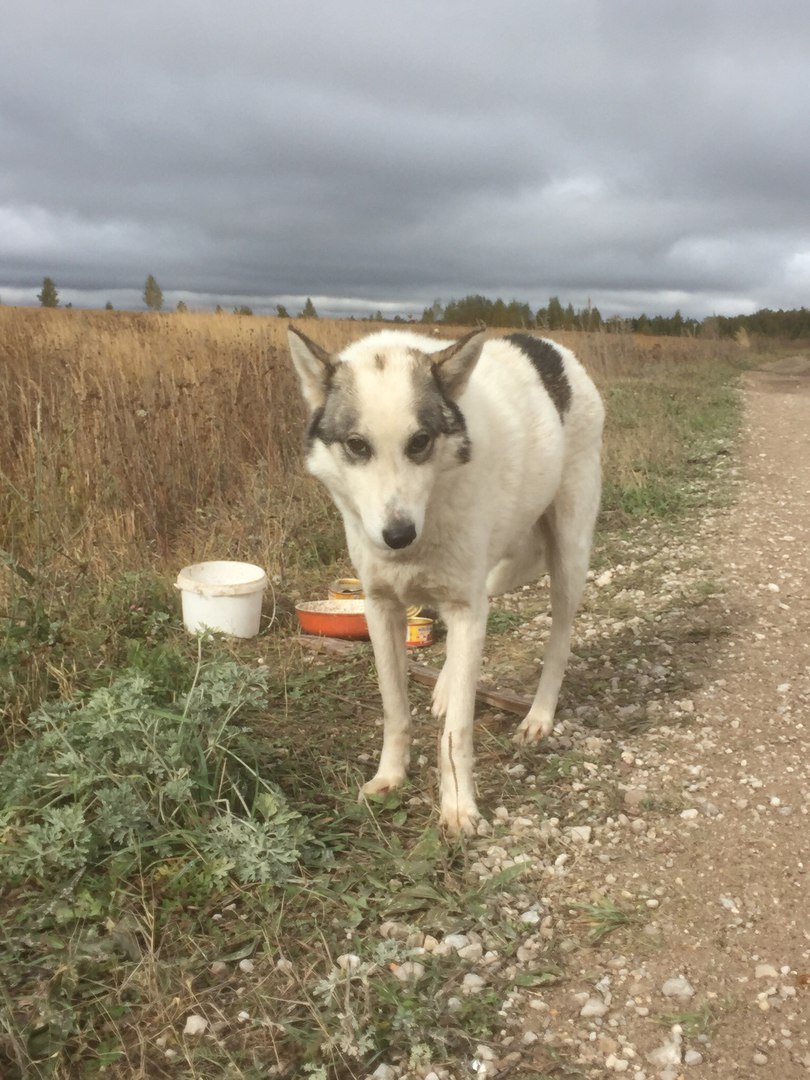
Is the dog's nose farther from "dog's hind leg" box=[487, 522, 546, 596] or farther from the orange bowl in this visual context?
the orange bowl

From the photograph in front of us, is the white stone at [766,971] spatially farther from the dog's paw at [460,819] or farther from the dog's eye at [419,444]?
the dog's eye at [419,444]

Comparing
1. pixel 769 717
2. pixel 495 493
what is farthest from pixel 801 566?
pixel 495 493

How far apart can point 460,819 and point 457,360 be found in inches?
64.8

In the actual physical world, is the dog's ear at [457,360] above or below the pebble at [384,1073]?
above

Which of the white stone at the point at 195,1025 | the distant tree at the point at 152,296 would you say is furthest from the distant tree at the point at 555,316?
the white stone at the point at 195,1025

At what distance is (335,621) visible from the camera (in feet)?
15.6

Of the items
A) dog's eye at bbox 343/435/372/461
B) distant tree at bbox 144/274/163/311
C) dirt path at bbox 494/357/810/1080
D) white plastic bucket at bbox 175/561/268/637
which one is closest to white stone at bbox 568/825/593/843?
dirt path at bbox 494/357/810/1080

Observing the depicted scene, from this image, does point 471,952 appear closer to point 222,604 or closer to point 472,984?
point 472,984

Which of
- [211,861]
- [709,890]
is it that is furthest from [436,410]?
[709,890]

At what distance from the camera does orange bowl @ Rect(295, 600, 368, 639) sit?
4.73 metres

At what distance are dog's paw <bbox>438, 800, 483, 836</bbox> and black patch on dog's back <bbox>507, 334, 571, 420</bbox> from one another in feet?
6.05

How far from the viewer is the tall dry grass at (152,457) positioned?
5.65m

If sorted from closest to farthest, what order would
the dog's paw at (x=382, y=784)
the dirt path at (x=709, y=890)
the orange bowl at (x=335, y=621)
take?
the dirt path at (x=709, y=890)
the dog's paw at (x=382, y=784)
the orange bowl at (x=335, y=621)

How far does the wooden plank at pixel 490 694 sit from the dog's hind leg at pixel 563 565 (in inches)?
4.9
